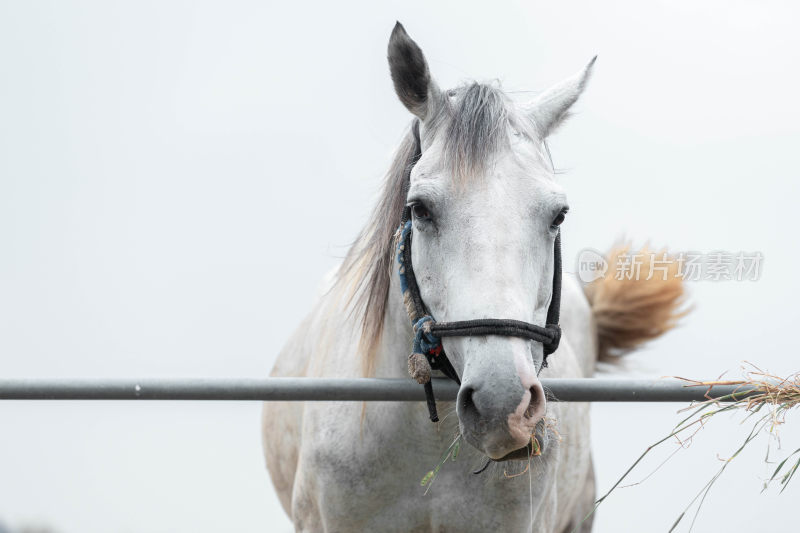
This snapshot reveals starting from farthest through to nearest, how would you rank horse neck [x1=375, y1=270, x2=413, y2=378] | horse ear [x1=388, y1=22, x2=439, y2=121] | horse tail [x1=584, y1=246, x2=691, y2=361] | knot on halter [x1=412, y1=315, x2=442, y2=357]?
horse tail [x1=584, y1=246, x2=691, y2=361] → horse neck [x1=375, y1=270, x2=413, y2=378] → horse ear [x1=388, y1=22, x2=439, y2=121] → knot on halter [x1=412, y1=315, x2=442, y2=357]

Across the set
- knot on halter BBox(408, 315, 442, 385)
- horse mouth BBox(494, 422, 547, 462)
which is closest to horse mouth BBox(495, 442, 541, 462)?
horse mouth BBox(494, 422, 547, 462)

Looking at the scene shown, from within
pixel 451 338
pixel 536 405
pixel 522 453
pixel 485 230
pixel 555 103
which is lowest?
pixel 522 453

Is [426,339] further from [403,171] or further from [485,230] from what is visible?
[403,171]

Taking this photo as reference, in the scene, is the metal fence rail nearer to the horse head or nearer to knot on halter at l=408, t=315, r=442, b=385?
knot on halter at l=408, t=315, r=442, b=385

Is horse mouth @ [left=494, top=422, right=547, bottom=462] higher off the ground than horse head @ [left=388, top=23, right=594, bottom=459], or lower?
lower

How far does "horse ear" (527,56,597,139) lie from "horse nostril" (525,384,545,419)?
2.75 ft

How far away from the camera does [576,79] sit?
8.21 ft

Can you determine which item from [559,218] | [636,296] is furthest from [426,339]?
[636,296]

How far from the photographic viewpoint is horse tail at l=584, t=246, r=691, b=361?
4352mm

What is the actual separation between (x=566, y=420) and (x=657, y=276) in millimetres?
1562

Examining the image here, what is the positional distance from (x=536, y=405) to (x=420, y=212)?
1.90ft

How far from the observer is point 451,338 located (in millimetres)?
1987

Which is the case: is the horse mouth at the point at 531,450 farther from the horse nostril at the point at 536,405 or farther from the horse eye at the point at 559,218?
the horse eye at the point at 559,218

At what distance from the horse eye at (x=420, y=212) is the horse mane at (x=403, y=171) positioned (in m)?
0.12
